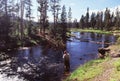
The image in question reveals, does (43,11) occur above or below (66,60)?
above

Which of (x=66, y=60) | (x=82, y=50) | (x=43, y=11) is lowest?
(x=82, y=50)

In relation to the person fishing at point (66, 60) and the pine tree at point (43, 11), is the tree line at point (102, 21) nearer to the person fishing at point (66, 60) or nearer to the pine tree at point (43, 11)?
the pine tree at point (43, 11)

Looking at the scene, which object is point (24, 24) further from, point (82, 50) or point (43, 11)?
point (82, 50)

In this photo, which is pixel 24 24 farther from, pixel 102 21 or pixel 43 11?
pixel 102 21

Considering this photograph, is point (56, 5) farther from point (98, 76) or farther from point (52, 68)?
point (98, 76)

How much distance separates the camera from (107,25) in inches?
4779

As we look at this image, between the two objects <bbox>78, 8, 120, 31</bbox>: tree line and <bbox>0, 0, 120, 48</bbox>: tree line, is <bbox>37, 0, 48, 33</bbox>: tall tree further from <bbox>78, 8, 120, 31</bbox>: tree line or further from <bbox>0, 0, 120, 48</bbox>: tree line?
<bbox>78, 8, 120, 31</bbox>: tree line

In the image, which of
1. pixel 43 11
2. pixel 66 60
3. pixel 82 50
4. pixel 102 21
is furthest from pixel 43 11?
pixel 102 21

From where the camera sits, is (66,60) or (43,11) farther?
(43,11)

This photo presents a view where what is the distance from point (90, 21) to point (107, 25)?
33124 millimetres

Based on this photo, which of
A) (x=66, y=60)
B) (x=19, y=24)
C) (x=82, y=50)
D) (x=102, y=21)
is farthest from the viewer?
(x=102, y=21)

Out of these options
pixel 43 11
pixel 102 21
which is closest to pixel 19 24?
pixel 43 11

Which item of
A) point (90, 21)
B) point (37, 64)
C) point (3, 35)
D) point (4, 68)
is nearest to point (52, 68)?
point (37, 64)

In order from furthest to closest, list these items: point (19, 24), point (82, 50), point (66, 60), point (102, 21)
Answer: point (102, 21) → point (19, 24) → point (82, 50) → point (66, 60)
